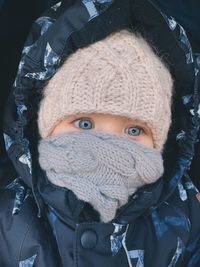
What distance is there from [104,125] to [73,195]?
172 mm

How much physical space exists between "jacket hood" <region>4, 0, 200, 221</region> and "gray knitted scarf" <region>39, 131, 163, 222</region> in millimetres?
110

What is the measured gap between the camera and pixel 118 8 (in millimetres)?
1432

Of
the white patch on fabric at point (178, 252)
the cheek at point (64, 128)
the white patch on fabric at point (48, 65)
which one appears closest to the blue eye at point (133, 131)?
the cheek at point (64, 128)

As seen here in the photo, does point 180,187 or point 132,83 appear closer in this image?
point 132,83

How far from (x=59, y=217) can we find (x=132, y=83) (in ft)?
1.18

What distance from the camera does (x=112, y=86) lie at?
54.2 inches

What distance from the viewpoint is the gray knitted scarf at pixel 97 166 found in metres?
1.33

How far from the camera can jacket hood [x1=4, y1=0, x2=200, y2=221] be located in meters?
1.41

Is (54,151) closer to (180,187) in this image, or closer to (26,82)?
(26,82)

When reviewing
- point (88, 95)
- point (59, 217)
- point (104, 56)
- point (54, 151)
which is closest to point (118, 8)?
point (104, 56)

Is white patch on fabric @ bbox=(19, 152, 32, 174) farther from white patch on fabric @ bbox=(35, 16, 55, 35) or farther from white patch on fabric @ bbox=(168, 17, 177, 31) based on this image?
white patch on fabric @ bbox=(168, 17, 177, 31)

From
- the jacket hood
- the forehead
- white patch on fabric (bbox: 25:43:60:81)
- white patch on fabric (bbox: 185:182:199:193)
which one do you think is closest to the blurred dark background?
the jacket hood

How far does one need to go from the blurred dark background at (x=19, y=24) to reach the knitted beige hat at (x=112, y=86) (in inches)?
7.8

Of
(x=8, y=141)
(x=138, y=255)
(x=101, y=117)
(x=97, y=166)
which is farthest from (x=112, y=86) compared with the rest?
(x=138, y=255)
